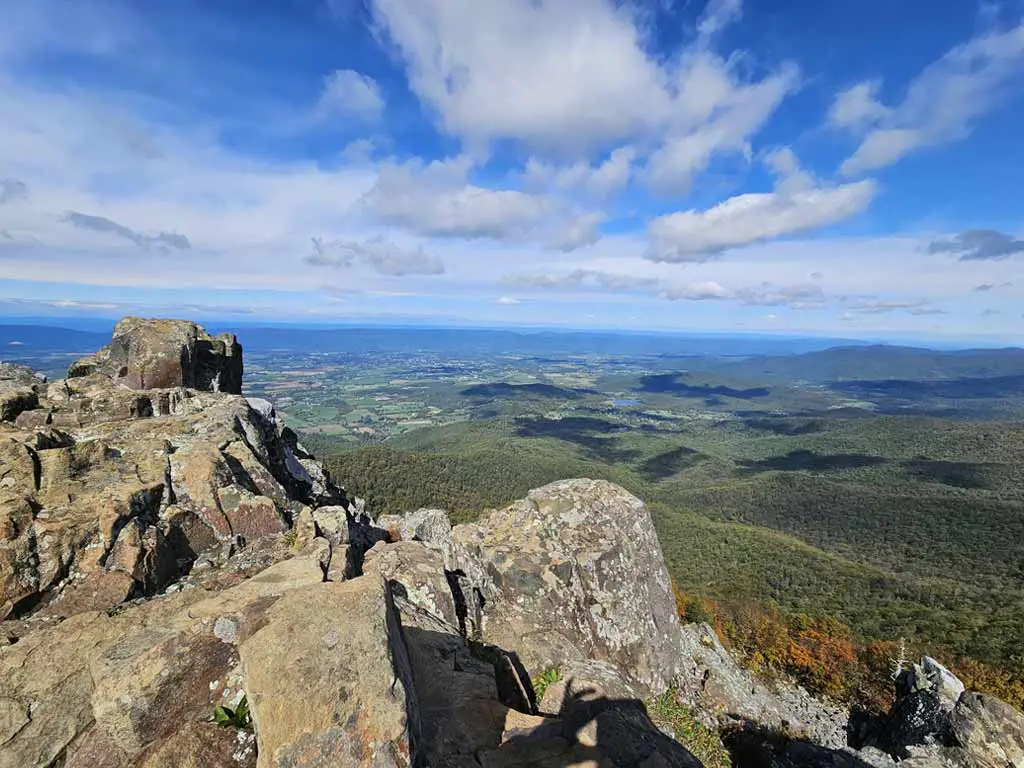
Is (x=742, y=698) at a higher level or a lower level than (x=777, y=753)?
lower

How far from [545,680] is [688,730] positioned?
675 cm

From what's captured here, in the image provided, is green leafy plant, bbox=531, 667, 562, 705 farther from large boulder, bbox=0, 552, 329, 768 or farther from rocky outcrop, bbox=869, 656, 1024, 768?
rocky outcrop, bbox=869, 656, 1024, 768

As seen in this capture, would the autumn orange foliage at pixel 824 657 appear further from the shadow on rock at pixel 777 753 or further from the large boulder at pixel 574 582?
the large boulder at pixel 574 582

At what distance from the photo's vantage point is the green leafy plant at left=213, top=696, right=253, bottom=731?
6.70 m

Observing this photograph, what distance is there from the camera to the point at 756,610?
48438mm

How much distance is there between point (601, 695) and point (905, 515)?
12754cm

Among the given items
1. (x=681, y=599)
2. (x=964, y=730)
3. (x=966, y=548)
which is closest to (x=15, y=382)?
(x=964, y=730)

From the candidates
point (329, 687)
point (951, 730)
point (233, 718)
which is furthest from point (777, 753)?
point (233, 718)

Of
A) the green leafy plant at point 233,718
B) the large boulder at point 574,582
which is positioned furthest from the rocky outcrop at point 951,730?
the green leafy plant at point 233,718

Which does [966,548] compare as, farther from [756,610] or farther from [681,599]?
[681,599]

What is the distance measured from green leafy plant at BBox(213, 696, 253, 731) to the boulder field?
0.08 ft

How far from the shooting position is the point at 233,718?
672 cm

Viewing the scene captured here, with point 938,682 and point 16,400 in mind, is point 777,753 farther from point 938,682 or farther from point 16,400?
point 16,400

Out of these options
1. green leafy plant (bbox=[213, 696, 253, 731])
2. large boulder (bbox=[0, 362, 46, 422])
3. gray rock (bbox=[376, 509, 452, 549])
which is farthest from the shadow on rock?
large boulder (bbox=[0, 362, 46, 422])
